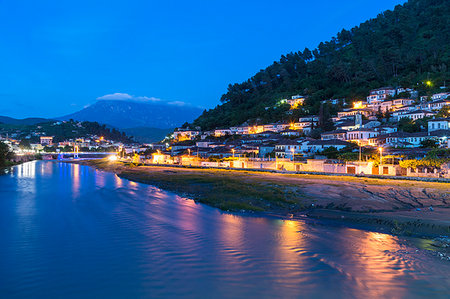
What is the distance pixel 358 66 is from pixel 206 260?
100 m

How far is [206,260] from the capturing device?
11.0m

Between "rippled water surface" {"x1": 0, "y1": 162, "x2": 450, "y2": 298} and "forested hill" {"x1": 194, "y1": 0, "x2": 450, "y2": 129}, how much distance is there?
6793 cm

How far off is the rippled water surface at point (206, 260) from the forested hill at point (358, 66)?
2675 inches

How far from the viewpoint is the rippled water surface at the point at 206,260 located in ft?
29.0

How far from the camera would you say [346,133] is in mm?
52344

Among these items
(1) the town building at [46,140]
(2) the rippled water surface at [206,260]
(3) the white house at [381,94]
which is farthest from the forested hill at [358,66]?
(1) the town building at [46,140]

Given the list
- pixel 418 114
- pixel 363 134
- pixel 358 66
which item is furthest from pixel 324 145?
pixel 358 66

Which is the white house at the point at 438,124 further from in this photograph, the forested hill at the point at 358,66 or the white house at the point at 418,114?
the forested hill at the point at 358,66

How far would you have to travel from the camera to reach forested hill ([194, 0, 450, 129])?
84.3 meters

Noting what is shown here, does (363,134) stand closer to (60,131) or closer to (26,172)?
(26,172)

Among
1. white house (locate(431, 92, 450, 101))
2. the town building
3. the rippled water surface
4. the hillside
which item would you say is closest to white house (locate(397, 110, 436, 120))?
white house (locate(431, 92, 450, 101))

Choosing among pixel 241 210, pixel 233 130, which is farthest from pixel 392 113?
pixel 241 210

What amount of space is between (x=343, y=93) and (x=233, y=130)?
33130 mm

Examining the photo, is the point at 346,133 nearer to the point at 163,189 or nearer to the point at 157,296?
the point at 163,189
